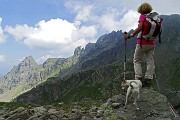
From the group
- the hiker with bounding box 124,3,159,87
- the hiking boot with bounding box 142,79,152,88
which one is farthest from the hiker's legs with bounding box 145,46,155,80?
the hiking boot with bounding box 142,79,152,88

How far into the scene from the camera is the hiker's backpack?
15094 millimetres

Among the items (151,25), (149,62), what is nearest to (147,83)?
(149,62)

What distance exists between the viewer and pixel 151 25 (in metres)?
15.1

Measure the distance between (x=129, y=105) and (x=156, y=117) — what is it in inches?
61.1

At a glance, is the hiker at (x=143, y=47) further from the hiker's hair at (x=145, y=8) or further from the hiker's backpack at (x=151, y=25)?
the hiker's backpack at (x=151, y=25)

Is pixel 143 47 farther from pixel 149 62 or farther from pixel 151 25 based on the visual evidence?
pixel 151 25

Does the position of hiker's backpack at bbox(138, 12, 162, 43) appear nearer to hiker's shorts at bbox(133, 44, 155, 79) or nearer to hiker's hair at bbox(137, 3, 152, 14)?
hiker's hair at bbox(137, 3, 152, 14)

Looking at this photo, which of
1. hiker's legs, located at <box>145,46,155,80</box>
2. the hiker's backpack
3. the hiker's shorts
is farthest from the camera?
hiker's legs, located at <box>145,46,155,80</box>

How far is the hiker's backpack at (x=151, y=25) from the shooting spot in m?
15.1

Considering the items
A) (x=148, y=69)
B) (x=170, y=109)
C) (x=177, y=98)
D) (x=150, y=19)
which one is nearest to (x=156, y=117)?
(x=170, y=109)

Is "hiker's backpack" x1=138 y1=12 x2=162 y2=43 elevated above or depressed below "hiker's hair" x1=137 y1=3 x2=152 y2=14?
below

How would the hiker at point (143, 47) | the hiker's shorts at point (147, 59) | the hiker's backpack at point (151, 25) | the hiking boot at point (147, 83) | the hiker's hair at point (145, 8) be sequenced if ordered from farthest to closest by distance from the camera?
the hiking boot at point (147, 83), the hiker's shorts at point (147, 59), the hiker's hair at point (145, 8), the hiker at point (143, 47), the hiker's backpack at point (151, 25)

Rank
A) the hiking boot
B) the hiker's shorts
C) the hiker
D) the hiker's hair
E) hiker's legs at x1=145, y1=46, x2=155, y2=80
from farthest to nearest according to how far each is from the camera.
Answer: the hiking boot, hiker's legs at x1=145, y1=46, x2=155, y2=80, the hiker's shorts, the hiker's hair, the hiker

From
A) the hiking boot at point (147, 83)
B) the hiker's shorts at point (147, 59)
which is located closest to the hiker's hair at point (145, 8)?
the hiker's shorts at point (147, 59)
